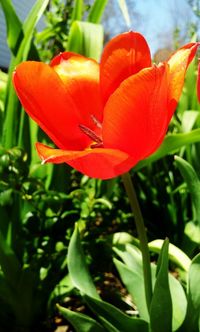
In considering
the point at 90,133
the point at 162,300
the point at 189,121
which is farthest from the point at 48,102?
the point at 189,121

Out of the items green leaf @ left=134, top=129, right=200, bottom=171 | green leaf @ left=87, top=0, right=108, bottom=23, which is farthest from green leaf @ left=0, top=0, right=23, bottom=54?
green leaf @ left=134, top=129, right=200, bottom=171

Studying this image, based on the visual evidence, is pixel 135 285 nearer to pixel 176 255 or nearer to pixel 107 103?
pixel 176 255

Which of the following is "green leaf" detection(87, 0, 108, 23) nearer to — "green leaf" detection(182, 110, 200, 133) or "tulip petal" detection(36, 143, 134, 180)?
"green leaf" detection(182, 110, 200, 133)

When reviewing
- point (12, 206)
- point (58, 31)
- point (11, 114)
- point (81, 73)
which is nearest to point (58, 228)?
point (12, 206)

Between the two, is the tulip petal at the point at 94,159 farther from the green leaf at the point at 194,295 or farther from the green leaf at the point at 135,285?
the green leaf at the point at 135,285

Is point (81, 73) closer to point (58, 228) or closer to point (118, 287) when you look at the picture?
point (58, 228)

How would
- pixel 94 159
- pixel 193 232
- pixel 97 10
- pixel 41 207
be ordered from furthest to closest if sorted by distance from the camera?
pixel 97 10, pixel 193 232, pixel 41 207, pixel 94 159
